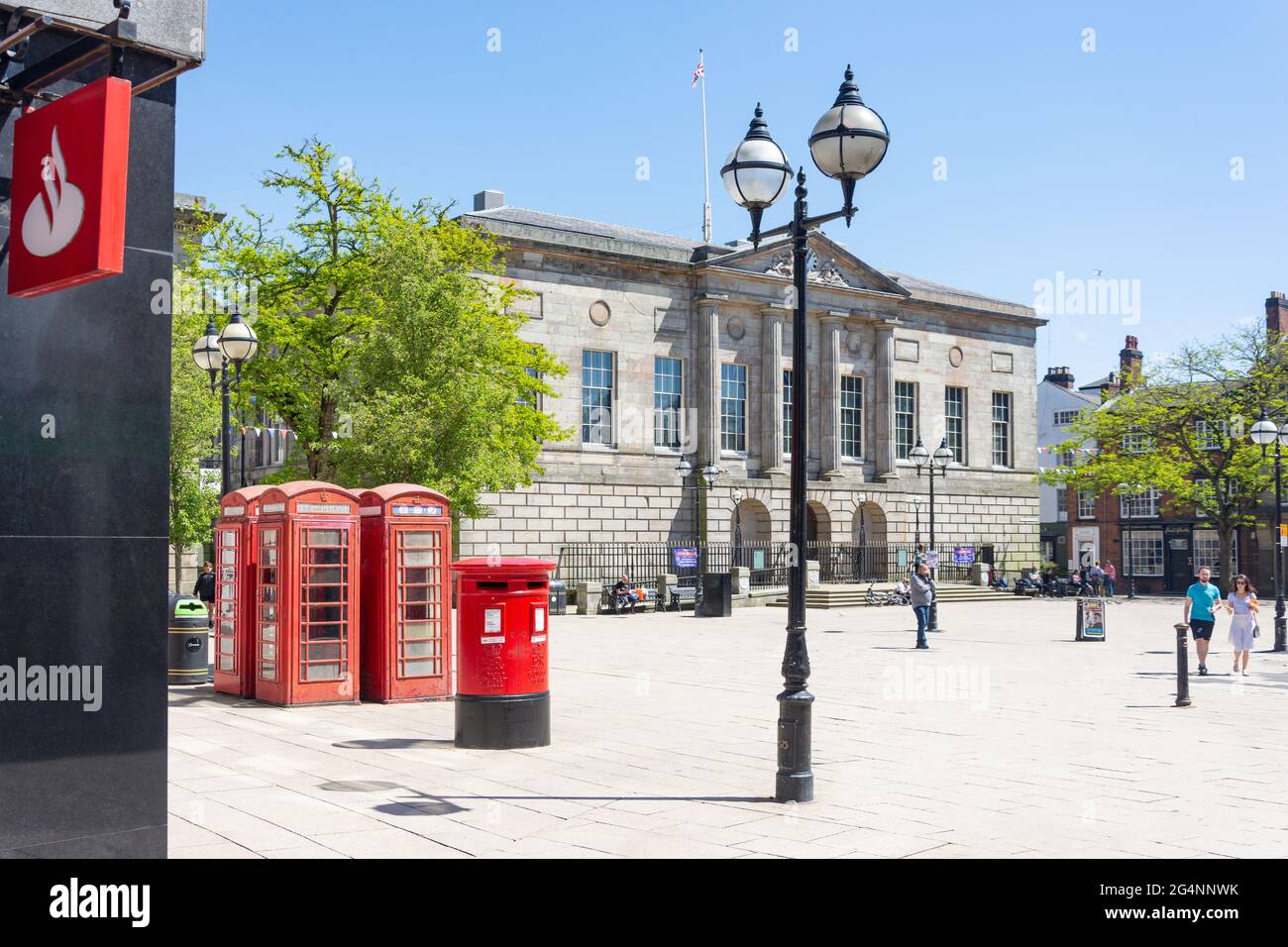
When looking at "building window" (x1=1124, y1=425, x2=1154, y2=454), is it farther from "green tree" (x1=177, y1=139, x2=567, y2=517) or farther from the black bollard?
the black bollard

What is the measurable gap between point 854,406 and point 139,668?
149 feet

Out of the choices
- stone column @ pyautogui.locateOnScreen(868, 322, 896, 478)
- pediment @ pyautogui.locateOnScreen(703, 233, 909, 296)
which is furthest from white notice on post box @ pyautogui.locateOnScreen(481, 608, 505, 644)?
stone column @ pyautogui.locateOnScreen(868, 322, 896, 478)

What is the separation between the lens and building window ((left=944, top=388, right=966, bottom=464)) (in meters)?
54.2

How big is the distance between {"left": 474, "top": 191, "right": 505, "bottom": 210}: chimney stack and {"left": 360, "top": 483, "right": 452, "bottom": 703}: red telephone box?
111 feet

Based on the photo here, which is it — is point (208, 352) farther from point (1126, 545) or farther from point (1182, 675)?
point (1126, 545)

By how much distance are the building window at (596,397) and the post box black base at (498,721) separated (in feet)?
103

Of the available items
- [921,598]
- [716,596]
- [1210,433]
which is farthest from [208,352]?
[1210,433]

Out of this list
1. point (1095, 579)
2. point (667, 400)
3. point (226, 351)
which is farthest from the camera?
point (1095, 579)

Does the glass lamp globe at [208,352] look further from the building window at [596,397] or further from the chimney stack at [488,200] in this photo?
the chimney stack at [488,200]

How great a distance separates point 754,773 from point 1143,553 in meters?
A: 57.1

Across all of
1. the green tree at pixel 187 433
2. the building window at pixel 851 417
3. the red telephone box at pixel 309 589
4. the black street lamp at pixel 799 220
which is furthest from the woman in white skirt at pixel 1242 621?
the building window at pixel 851 417

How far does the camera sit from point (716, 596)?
115 feet

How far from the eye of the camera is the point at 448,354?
90.9 ft
